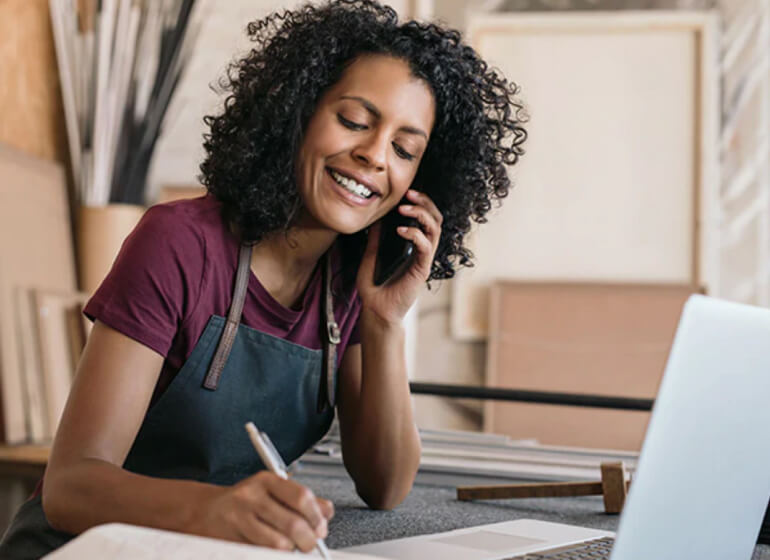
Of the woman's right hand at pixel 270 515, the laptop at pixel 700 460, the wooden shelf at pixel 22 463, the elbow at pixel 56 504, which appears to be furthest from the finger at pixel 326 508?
the wooden shelf at pixel 22 463

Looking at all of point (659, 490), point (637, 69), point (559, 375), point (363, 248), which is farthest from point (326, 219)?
point (637, 69)

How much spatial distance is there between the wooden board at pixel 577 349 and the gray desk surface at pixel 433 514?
258cm

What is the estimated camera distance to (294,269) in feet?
4.77

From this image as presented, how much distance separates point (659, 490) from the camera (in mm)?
737

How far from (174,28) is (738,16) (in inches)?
102

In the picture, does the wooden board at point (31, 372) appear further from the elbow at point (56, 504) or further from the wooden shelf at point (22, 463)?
the elbow at point (56, 504)

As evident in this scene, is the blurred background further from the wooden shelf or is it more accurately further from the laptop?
the laptop

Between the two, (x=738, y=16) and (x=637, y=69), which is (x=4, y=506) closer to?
(x=637, y=69)

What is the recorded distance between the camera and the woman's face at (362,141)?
4.50ft

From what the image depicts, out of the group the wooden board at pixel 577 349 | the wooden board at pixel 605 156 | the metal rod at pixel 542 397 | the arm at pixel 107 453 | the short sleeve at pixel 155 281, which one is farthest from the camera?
the wooden board at pixel 605 156

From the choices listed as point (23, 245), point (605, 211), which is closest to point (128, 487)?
point (23, 245)

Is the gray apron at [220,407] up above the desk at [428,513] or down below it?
above

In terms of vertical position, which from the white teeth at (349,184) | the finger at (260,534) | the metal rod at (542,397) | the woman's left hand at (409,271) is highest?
the white teeth at (349,184)

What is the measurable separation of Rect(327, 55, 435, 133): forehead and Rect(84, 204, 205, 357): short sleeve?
33cm
